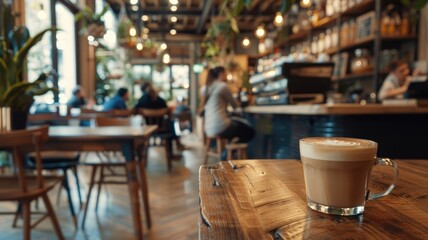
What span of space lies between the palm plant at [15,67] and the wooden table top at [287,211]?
1.77 m

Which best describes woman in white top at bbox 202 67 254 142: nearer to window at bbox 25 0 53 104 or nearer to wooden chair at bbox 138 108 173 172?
wooden chair at bbox 138 108 173 172

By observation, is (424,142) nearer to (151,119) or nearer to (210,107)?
(210,107)

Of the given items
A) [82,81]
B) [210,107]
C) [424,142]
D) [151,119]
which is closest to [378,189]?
[424,142]

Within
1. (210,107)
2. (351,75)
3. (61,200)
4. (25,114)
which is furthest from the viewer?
(351,75)

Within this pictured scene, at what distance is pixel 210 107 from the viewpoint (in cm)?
409

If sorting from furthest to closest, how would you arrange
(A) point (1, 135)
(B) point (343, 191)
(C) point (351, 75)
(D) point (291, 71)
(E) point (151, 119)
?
(E) point (151, 119)
(C) point (351, 75)
(D) point (291, 71)
(A) point (1, 135)
(B) point (343, 191)

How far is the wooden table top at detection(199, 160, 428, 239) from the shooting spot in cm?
48

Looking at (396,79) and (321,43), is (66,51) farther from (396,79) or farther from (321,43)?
(396,79)

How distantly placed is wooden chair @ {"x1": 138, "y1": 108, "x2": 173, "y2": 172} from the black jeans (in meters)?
1.22

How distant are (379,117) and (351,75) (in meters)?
2.54

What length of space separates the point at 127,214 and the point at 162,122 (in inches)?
91.8

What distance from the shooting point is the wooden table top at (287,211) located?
0.48 m

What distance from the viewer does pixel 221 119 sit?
3979mm

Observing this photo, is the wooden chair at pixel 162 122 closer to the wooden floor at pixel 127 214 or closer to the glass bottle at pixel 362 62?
the wooden floor at pixel 127 214
